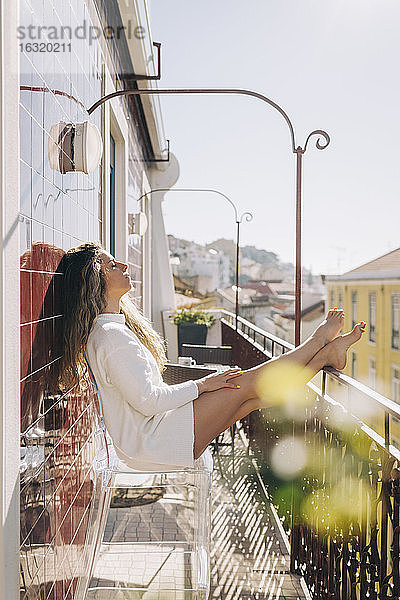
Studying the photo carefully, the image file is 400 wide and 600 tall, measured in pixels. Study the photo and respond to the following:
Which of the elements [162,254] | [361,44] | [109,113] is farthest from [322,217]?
[109,113]

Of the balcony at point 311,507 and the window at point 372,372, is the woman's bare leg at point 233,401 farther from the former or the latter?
the window at point 372,372

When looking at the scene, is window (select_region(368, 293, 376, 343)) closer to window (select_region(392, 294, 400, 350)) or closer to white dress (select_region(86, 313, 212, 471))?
window (select_region(392, 294, 400, 350))

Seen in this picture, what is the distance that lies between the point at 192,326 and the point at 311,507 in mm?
5888

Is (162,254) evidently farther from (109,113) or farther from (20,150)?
(20,150)

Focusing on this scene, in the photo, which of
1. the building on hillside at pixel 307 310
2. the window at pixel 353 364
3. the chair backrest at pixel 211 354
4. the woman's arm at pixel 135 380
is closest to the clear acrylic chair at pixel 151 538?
the woman's arm at pixel 135 380

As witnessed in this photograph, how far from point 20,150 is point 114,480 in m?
1.22

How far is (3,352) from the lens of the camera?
1.44 meters

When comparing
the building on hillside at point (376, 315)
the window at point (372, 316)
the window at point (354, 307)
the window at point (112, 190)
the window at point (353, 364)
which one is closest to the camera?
the window at point (112, 190)

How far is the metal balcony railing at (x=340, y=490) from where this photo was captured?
5.50 feet

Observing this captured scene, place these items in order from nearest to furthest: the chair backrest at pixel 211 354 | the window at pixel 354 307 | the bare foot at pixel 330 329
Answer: the bare foot at pixel 330 329 → the chair backrest at pixel 211 354 → the window at pixel 354 307

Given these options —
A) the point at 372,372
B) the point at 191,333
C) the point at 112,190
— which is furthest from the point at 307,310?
the point at 112,190

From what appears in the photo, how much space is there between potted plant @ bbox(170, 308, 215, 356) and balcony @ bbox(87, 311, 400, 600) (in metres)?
4.05

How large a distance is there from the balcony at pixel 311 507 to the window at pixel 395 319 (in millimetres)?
18561

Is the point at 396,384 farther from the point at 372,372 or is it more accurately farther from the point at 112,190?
the point at 112,190
